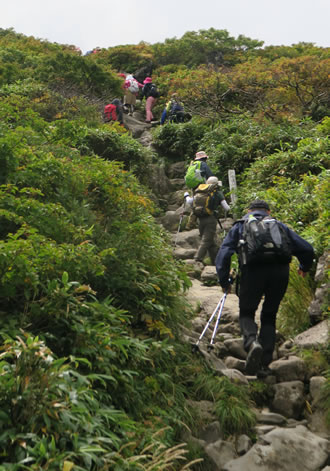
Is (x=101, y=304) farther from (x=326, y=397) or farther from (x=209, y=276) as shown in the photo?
(x=209, y=276)

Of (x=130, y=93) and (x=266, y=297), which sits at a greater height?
(x=130, y=93)

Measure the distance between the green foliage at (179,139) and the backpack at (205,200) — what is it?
708 centimetres

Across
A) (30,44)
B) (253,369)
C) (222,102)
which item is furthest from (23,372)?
(30,44)

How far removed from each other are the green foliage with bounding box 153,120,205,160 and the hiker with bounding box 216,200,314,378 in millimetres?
11533

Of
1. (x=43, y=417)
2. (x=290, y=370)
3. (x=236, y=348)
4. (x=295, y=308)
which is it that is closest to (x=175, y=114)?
(x=295, y=308)

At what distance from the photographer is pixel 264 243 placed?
196 inches

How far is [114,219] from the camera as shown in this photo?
6.51 m

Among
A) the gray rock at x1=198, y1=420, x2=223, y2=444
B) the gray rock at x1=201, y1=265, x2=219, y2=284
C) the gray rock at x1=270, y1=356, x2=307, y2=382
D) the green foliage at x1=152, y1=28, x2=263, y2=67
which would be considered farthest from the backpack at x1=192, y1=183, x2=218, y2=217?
the green foliage at x1=152, y1=28, x2=263, y2=67

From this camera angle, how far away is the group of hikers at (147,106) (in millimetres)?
17812

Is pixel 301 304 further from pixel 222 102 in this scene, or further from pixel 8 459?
pixel 222 102

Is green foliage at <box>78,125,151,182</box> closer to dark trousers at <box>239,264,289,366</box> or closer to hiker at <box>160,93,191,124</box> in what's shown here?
hiker at <box>160,93,191,124</box>

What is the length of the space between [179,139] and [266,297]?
12.4m

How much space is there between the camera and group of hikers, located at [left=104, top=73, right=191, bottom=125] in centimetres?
1781

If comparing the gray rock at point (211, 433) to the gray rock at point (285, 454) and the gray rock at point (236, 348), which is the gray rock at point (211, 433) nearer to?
the gray rock at point (285, 454)
